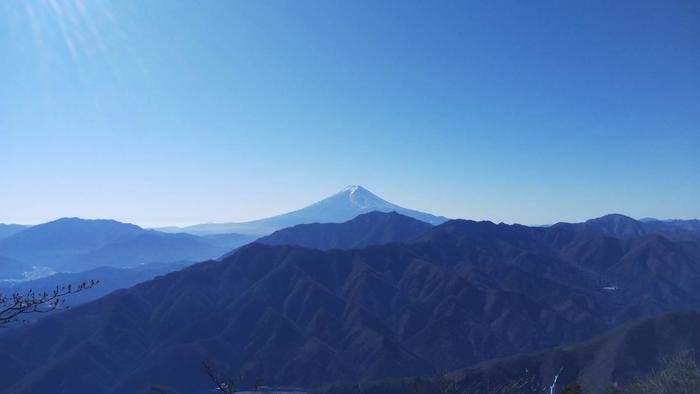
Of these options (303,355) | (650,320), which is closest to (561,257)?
(650,320)

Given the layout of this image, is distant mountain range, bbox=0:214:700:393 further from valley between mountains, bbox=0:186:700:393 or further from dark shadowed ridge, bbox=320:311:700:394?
dark shadowed ridge, bbox=320:311:700:394

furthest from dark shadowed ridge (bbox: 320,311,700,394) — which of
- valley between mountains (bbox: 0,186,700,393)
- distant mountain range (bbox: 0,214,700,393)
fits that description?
distant mountain range (bbox: 0,214,700,393)

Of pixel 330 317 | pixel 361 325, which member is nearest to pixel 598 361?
pixel 361 325

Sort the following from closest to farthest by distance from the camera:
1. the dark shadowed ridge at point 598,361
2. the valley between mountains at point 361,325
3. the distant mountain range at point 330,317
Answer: the dark shadowed ridge at point 598,361 → the valley between mountains at point 361,325 → the distant mountain range at point 330,317

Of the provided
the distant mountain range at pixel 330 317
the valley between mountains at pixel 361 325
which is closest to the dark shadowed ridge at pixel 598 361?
the valley between mountains at pixel 361 325

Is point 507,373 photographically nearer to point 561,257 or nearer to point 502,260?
point 502,260

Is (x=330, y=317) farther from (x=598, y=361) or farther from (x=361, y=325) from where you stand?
(x=598, y=361)

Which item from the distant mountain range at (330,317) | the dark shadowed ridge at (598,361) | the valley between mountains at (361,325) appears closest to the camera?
the dark shadowed ridge at (598,361)

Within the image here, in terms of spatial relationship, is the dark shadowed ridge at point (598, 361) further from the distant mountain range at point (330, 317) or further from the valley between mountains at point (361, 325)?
the distant mountain range at point (330, 317)
